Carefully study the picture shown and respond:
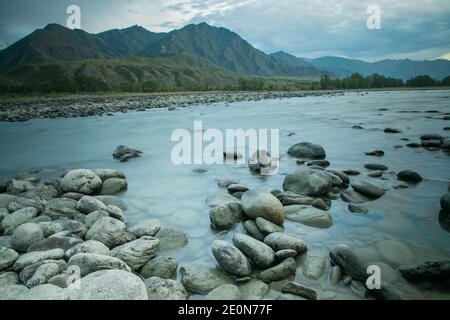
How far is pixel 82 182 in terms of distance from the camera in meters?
7.93

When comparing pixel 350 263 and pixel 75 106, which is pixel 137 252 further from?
pixel 75 106

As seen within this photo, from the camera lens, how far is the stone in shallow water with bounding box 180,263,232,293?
4.23 meters

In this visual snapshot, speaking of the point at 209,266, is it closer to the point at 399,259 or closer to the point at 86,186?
the point at 399,259

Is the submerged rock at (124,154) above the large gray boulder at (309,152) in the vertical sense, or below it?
below

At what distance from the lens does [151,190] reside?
8609 millimetres

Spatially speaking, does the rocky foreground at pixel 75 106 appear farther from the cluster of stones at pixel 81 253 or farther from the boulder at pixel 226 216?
the boulder at pixel 226 216

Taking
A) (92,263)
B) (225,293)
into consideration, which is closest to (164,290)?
(225,293)

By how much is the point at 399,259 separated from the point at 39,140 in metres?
19.5

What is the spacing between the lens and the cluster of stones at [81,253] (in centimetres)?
356

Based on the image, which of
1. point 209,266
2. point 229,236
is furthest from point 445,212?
point 209,266

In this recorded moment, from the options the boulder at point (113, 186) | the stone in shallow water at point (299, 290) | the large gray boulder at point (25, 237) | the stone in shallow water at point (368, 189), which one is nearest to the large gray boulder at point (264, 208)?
the stone in shallow water at point (299, 290)

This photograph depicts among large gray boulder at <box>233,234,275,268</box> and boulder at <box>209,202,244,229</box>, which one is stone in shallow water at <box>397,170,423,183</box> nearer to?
boulder at <box>209,202,244,229</box>

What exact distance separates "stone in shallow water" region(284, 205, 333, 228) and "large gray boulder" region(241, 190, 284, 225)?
0.41m

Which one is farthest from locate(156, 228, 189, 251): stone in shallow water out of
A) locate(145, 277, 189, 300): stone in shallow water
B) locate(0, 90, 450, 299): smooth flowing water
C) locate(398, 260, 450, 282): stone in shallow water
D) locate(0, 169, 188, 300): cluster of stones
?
locate(398, 260, 450, 282): stone in shallow water
